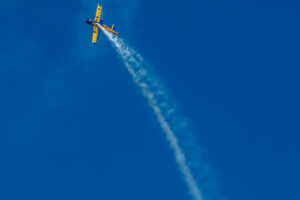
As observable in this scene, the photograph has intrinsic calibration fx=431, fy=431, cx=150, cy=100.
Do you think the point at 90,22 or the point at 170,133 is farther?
the point at 90,22

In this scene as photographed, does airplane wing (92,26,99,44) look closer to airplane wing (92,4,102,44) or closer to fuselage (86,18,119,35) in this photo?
airplane wing (92,4,102,44)

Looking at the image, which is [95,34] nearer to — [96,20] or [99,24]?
[99,24]

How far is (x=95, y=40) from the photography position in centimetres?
12331

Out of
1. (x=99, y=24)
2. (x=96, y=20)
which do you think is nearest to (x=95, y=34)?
(x=99, y=24)

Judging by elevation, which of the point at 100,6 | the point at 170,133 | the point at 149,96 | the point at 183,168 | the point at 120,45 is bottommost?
the point at 183,168

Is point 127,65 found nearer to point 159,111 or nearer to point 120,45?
point 120,45

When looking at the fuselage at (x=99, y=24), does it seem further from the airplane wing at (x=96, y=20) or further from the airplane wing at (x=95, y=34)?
the airplane wing at (x=95, y=34)

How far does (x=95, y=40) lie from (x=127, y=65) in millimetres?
12275

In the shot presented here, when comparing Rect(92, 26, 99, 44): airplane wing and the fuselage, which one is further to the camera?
Rect(92, 26, 99, 44): airplane wing

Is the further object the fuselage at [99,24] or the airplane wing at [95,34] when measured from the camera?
the airplane wing at [95,34]

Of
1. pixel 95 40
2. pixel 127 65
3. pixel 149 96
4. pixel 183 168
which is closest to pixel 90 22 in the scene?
pixel 95 40

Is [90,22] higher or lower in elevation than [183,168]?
higher

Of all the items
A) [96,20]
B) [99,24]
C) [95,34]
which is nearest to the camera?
[96,20]

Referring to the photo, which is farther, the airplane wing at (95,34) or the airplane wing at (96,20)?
the airplane wing at (95,34)
